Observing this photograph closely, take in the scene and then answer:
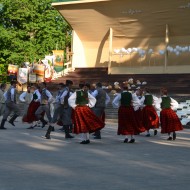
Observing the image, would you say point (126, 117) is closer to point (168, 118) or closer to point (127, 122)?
point (127, 122)

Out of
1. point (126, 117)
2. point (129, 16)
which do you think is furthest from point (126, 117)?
point (129, 16)

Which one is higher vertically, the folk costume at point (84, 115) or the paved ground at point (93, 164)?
the folk costume at point (84, 115)

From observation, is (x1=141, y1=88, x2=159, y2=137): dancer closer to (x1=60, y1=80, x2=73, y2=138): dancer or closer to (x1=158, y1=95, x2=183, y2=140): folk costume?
(x1=158, y1=95, x2=183, y2=140): folk costume

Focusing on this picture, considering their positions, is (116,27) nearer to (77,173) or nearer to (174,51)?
(174,51)

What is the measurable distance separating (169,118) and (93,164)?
655 centimetres

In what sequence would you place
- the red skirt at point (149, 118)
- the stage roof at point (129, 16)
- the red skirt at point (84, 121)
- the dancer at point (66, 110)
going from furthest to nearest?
the stage roof at point (129, 16) → the red skirt at point (149, 118) → the dancer at point (66, 110) → the red skirt at point (84, 121)

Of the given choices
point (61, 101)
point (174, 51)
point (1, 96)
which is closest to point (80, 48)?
point (174, 51)

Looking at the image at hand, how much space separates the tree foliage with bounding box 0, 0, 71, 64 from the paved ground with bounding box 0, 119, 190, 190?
114 feet

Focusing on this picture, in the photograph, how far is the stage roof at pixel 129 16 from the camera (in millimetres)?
38844

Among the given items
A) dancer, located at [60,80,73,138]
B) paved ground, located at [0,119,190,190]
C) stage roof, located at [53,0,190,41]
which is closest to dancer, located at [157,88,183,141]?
paved ground, located at [0,119,190,190]

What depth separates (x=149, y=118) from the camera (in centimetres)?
1852

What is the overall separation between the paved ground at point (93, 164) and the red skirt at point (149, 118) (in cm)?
188

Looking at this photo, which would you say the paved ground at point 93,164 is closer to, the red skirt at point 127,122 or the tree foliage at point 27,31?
the red skirt at point 127,122

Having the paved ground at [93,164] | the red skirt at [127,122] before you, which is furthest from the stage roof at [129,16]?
the red skirt at [127,122]
